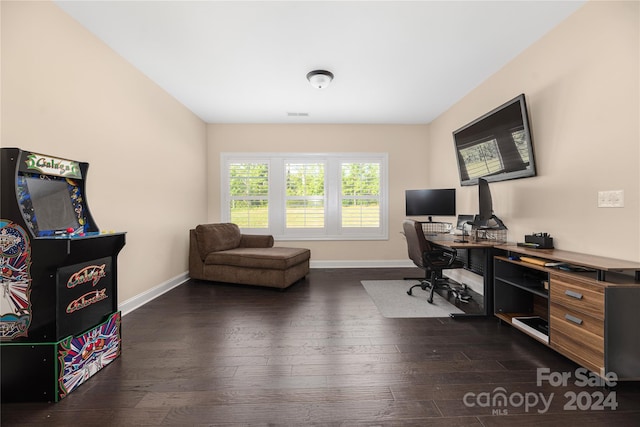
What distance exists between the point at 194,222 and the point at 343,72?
11.0 feet

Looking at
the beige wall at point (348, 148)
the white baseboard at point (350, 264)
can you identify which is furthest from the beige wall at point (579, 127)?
the white baseboard at point (350, 264)

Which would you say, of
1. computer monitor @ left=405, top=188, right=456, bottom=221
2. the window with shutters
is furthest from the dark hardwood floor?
the window with shutters

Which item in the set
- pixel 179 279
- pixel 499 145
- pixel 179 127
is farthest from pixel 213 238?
pixel 499 145

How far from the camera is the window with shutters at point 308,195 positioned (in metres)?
5.23

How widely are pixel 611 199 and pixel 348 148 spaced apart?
3758 mm

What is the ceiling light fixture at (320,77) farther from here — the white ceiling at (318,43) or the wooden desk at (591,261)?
the wooden desk at (591,261)

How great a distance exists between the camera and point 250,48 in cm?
277

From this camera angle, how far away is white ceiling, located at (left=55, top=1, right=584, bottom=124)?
2250 millimetres

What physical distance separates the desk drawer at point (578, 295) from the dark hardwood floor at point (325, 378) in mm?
478

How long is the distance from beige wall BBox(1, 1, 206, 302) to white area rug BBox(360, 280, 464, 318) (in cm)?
282

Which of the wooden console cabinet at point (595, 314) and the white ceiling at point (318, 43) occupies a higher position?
the white ceiling at point (318, 43)

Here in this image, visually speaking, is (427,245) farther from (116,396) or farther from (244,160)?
(244,160)

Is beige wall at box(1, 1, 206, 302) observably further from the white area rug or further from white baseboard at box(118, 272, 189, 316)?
the white area rug

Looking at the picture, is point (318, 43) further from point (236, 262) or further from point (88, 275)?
point (236, 262)
